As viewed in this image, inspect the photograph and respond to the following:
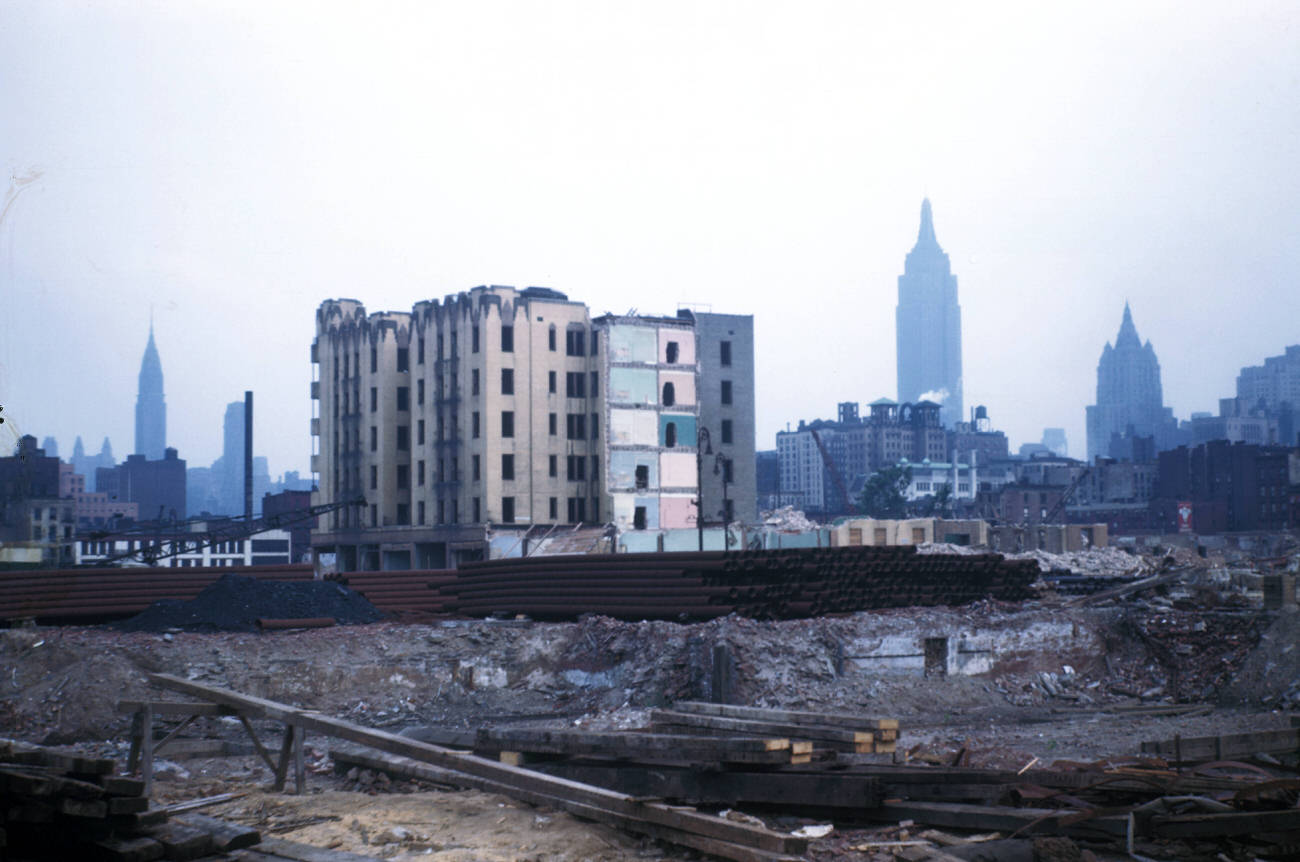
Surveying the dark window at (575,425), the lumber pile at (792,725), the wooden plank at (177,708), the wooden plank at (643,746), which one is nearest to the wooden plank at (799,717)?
the lumber pile at (792,725)

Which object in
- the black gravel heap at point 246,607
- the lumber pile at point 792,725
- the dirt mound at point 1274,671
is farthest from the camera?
the black gravel heap at point 246,607

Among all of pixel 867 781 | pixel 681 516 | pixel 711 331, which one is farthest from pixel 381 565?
pixel 867 781

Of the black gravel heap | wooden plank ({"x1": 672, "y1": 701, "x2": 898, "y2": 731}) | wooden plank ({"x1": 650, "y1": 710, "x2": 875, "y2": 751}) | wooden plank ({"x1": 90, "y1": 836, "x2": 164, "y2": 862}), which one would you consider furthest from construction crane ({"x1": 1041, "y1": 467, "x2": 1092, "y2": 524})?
wooden plank ({"x1": 90, "y1": 836, "x2": 164, "y2": 862})

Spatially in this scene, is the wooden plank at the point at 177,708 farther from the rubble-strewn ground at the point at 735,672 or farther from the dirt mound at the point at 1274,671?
the dirt mound at the point at 1274,671

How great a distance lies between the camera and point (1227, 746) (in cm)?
1138

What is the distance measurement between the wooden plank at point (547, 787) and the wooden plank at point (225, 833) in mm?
2296

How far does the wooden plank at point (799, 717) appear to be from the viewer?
37.8 feet

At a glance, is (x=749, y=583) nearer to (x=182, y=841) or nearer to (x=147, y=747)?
(x=147, y=747)

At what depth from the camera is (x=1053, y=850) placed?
8.74m

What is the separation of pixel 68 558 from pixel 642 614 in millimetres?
46447

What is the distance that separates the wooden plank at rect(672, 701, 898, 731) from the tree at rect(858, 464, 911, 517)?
134m

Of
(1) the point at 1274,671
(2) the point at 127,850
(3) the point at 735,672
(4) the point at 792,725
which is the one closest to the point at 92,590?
(3) the point at 735,672

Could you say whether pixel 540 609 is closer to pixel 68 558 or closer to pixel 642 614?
pixel 642 614

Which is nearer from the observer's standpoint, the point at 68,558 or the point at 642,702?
the point at 642,702
